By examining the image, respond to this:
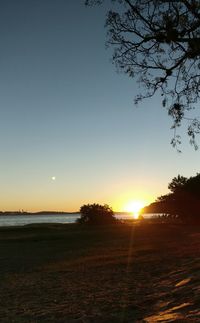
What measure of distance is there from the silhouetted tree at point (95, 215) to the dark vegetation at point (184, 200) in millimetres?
5767

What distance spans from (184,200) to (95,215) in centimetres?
986

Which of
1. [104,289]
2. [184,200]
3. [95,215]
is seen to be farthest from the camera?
[95,215]

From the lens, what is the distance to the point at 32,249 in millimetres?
29000

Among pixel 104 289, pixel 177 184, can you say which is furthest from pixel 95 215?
pixel 104 289

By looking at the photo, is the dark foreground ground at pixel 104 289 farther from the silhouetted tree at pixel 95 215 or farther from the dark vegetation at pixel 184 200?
the silhouetted tree at pixel 95 215

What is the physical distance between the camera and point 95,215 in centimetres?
5378

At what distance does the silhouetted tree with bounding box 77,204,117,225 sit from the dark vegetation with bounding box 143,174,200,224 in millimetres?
5767

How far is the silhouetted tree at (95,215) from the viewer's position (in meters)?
53.8

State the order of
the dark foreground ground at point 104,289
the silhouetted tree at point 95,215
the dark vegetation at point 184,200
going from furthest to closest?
1. the silhouetted tree at point 95,215
2. the dark vegetation at point 184,200
3. the dark foreground ground at point 104,289

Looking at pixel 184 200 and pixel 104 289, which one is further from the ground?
pixel 184 200

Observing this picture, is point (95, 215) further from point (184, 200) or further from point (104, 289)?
point (104, 289)

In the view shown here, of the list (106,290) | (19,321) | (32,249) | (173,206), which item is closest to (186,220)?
(173,206)

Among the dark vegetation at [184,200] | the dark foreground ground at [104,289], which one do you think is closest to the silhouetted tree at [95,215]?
the dark vegetation at [184,200]

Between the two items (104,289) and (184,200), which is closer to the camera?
(104,289)
